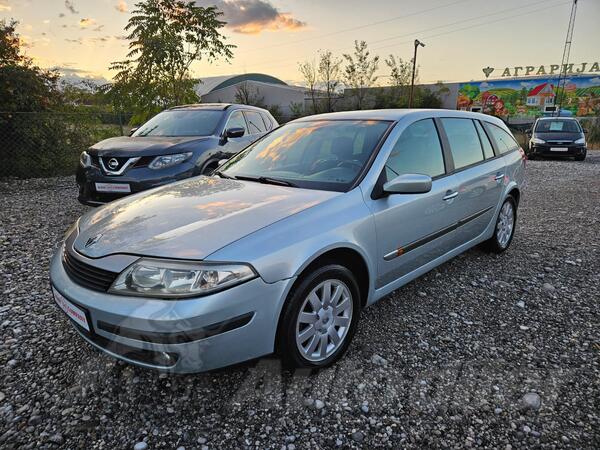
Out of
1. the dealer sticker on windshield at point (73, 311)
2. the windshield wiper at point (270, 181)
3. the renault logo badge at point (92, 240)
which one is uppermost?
the windshield wiper at point (270, 181)

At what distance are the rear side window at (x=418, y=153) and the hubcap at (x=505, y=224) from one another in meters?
1.43

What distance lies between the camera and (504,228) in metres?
4.43

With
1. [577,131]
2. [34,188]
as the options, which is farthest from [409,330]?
[577,131]

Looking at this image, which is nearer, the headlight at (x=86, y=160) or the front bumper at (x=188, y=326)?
A: the front bumper at (x=188, y=326)

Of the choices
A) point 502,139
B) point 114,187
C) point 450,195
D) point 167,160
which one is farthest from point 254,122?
point 450,195

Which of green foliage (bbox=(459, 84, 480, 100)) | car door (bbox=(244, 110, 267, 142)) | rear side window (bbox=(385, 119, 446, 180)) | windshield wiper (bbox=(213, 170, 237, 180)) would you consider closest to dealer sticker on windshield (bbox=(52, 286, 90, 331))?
windshield wiper (bbox=(213, 170, 237, 180))

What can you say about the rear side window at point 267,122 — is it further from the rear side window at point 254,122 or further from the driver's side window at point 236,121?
the driver's side window at point 236,121

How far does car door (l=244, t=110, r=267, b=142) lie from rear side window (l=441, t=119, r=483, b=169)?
3.60 m

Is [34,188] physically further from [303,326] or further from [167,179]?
[303,326]

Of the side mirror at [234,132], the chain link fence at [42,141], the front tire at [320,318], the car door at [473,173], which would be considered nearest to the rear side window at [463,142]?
the car door at [473,173]

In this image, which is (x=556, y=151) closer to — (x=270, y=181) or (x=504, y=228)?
(x=504, y=228)

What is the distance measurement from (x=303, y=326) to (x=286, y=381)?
0.35m

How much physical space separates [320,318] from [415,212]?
43.1 inches

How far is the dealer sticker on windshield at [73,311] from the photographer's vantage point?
2.09 m
